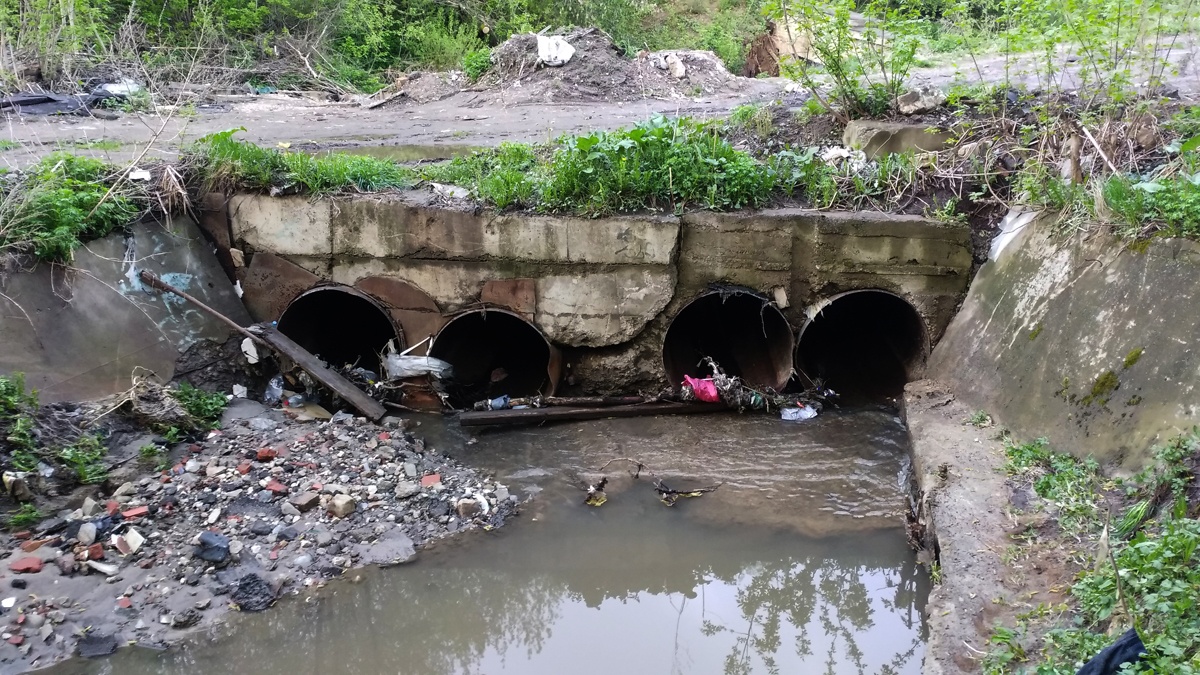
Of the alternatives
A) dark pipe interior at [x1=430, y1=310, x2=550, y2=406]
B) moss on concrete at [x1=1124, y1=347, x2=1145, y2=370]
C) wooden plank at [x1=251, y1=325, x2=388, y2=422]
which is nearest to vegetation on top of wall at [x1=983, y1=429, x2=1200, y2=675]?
moss on concrete at [x1=1124, y1=347, x2=1145, y2=370]

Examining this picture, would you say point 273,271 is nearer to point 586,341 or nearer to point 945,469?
point 586,341

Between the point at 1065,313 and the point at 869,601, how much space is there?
Answer: 2.18m

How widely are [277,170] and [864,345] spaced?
5.44 metres

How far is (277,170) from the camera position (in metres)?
6.54

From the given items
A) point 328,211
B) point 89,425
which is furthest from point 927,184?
point 89,425

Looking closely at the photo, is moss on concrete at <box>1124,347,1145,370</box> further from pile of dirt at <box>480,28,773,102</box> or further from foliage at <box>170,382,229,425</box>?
pile of dirt at <box>480,28,773,102</box>

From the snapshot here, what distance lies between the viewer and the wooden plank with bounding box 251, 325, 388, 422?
607 centimetres

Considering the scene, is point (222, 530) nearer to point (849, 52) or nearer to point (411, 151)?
point (411, 151)

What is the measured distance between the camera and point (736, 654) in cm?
384

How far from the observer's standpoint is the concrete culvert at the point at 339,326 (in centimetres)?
661

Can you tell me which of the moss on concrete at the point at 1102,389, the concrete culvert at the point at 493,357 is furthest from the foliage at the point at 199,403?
the moss on concrete at the point at 1102,389

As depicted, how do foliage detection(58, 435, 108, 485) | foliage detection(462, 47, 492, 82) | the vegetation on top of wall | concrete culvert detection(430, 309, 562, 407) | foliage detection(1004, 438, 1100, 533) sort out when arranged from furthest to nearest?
foliage detection(462, 47, 492, 82) → concrete culvert detection(430, 309, 562, 407) → foliage detection(58, 435, 108, 485) → foliage detection(1004, 438, 1100, 533) → the vegetation on top of wall

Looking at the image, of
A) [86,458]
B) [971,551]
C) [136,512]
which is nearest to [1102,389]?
[971,551]

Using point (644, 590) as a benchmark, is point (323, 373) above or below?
above
